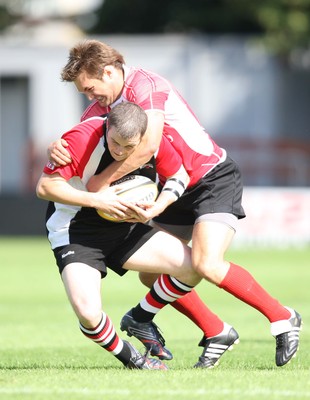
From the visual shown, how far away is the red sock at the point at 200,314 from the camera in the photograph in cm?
805

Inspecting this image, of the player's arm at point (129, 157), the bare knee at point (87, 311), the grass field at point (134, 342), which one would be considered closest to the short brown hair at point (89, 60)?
the player's arm at point (129, 157)

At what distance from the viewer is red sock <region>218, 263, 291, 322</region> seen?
7.70 m

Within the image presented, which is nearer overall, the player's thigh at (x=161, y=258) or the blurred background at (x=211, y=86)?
the player's thigh at (x=161, y=258)

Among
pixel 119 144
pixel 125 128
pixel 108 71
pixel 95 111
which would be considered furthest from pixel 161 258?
pixel 108 71

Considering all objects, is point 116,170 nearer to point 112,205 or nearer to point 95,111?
point 112,205

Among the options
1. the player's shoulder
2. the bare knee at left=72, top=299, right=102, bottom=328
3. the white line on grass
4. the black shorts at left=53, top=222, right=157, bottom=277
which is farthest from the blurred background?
the white line on grass

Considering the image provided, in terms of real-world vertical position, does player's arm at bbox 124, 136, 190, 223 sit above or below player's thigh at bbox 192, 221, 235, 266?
above

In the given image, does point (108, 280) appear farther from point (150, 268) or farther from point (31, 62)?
point (31, 62)

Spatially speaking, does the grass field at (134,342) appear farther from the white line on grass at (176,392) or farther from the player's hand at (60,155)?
the player's hand at (60,155)

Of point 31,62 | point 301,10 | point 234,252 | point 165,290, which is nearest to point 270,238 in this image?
point 234,252

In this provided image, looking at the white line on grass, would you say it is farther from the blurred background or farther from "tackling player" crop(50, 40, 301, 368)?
the blurred background

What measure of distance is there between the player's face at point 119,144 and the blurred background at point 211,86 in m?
19.0

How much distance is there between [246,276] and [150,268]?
0.65m

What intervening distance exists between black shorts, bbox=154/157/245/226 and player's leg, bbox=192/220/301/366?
153mm
